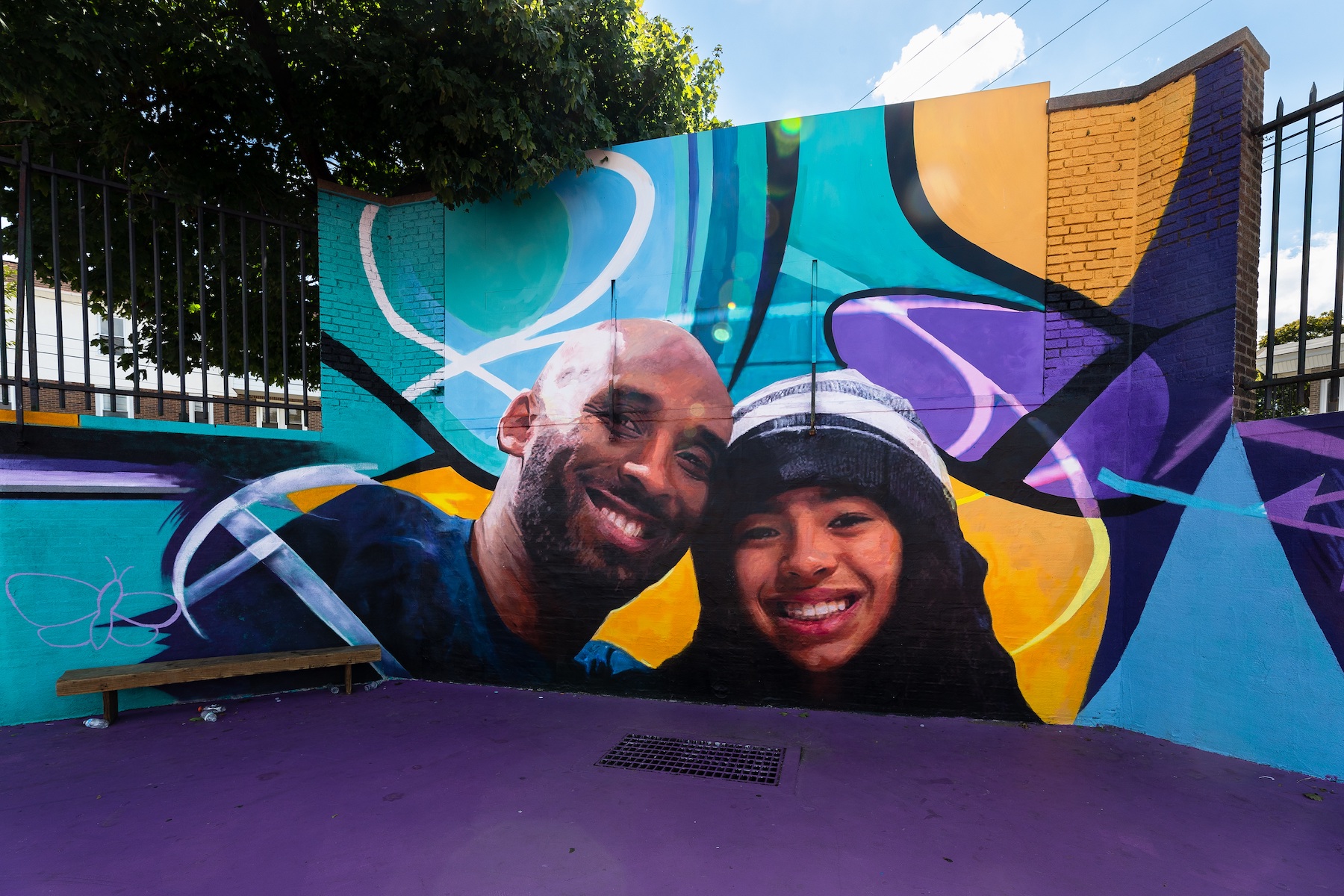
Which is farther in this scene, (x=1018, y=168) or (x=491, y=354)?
(x=491, y=354)

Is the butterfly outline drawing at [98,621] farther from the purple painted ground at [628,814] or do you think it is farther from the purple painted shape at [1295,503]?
the purple painted shape at [1295,503]

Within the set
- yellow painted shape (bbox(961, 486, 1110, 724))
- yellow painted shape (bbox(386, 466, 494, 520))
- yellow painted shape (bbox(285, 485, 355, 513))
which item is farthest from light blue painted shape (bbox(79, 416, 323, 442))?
yellow painted shape (bbox(961, 486, 1110, 724))

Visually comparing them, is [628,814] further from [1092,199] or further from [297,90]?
[297,90]

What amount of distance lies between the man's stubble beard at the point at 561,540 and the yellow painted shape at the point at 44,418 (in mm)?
3556

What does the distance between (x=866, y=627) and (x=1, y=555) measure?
6849mm

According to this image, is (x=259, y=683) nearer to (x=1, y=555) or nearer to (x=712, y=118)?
(x=1, y=555)

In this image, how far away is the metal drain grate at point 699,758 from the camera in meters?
4.27

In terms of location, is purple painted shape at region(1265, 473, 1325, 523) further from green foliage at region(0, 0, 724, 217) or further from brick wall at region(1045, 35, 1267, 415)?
green foliage at region(0, 0, 724, 217)

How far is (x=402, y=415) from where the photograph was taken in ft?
21.5

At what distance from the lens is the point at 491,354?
632cm

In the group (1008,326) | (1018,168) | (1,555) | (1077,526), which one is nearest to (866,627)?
(1077,526)

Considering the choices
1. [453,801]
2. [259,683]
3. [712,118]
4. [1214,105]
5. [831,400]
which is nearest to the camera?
[453,801]

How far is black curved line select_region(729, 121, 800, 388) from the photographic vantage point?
5629 millimetres

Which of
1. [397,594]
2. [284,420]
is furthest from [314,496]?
[397,594]
